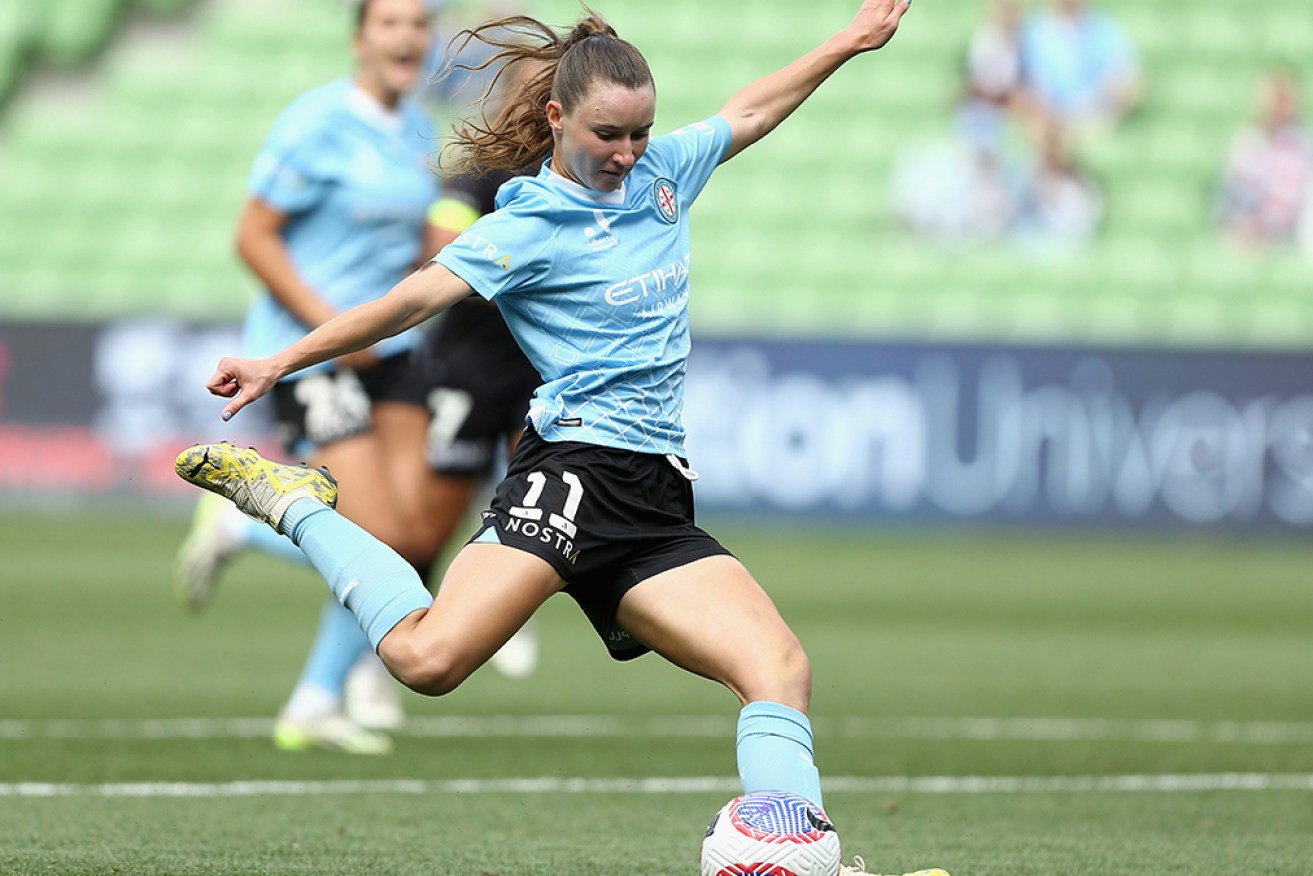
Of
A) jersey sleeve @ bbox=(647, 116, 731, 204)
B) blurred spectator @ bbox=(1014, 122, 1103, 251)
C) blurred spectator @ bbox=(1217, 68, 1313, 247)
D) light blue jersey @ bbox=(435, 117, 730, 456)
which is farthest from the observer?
blurred spectator @ bbox=(1014, 122, 1103, 251)

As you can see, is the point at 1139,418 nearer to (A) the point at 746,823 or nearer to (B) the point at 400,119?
(B) the point at 400,119

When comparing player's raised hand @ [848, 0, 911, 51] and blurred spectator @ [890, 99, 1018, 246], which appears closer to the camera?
player's raised hand @ [848, 0, 911, 51]

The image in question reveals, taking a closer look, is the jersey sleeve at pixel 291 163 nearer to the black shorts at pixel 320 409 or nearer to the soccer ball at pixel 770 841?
the black shorts at pixel 320 409

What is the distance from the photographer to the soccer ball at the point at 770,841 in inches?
163

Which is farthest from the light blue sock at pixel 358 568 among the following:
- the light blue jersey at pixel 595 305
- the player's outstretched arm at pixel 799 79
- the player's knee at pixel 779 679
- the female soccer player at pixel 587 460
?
the player's outstretched arm at pixel 799 79

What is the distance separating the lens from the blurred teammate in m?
7.22

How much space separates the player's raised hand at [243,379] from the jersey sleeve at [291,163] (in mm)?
3191

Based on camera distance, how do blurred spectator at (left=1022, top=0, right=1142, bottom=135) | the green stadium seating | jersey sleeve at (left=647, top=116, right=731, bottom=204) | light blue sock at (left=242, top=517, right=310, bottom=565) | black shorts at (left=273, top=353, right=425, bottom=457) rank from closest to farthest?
jersey sleeve at (left=647, top=116, right=731, bottom=204) → black shorts at (left=273, top=353, right=425, bottom=457) → light blue sock at (left=242, top=517, right=310, bottom=565) → the green stadium seating → blurred spectator at (left=1022, top=0, right=1142, bottom=135)

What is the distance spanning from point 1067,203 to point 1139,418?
388cm

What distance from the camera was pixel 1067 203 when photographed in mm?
19562

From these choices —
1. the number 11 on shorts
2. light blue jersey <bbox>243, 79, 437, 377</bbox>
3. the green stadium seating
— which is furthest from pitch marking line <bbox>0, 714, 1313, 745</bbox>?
the green stadium seating

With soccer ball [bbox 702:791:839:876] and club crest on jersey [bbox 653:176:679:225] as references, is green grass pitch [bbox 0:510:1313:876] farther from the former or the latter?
club crest on jersey [bbox 653:176:679:225]

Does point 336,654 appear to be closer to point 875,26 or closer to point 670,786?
point 670,786

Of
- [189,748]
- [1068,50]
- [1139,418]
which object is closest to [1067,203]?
[1068,50]
